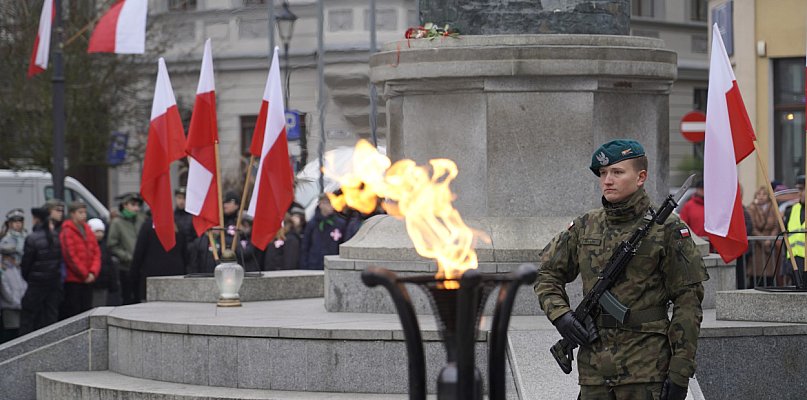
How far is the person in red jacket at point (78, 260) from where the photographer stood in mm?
16266

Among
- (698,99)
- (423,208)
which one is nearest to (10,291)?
(423,208)

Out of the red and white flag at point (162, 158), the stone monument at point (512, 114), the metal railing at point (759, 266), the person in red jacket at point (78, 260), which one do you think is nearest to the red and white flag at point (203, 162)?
the red and white flag at point (162, 158)

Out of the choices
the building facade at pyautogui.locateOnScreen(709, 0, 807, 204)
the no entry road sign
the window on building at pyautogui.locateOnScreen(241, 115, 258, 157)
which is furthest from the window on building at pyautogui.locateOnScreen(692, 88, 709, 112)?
the no entry road sign

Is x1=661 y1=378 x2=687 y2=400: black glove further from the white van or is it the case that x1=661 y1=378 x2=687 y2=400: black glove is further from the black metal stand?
the white van

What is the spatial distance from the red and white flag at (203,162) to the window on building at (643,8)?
2695cm

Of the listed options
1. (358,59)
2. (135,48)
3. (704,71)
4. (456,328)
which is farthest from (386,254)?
(704,71)

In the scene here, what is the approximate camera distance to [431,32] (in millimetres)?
11727

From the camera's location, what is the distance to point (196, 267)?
15727 millimetres

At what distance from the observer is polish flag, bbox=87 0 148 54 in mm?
19188

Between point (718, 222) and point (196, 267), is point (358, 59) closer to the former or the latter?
point (196, 267)

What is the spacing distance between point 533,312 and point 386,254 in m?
1.17

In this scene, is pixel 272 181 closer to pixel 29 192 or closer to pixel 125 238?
pixel 125 238

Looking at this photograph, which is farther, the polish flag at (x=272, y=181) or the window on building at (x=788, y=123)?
the window on building at (x=788, y=123)

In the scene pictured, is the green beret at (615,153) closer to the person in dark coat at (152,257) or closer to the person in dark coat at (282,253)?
the person in dark coat at (152,257)
